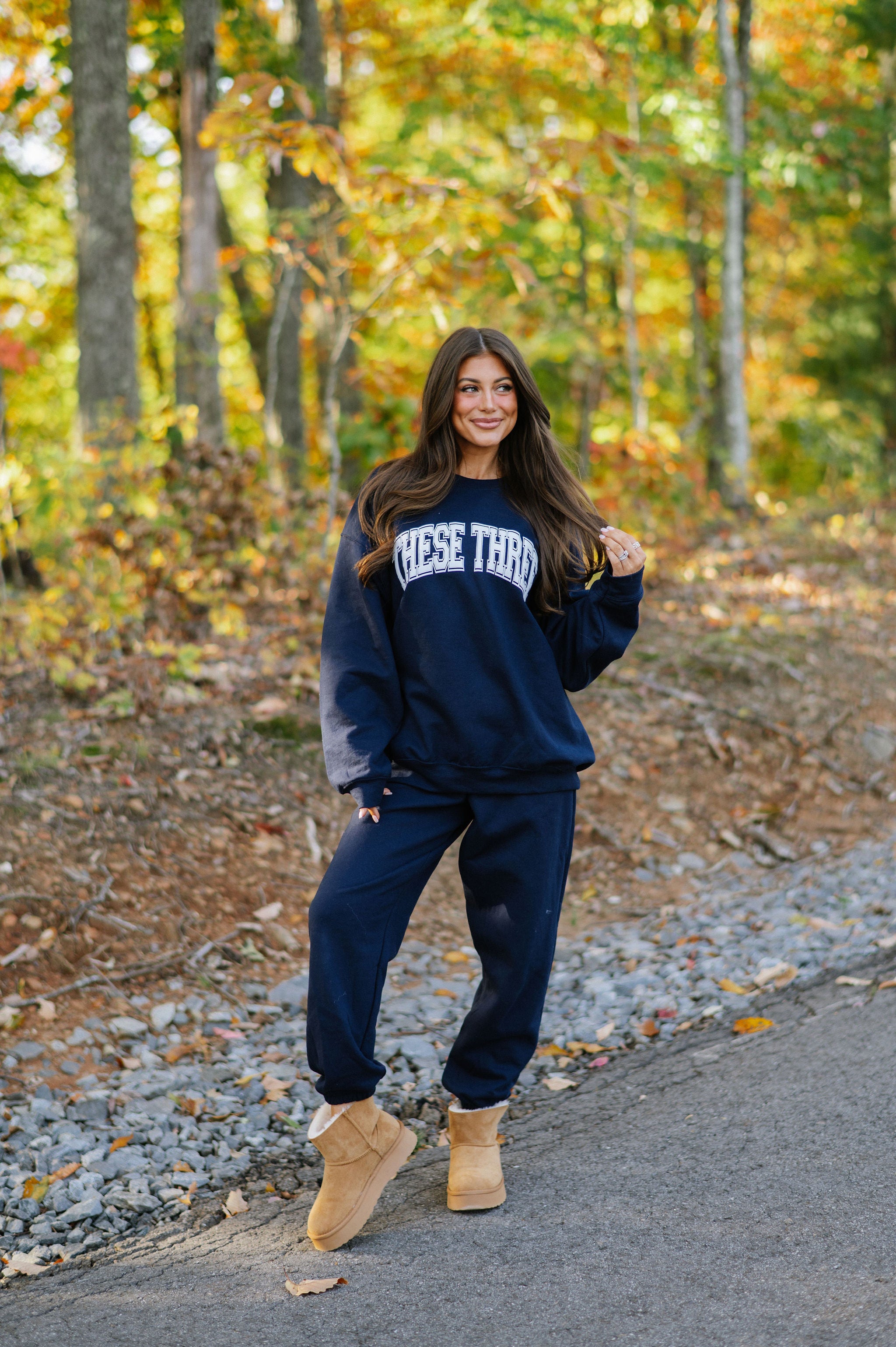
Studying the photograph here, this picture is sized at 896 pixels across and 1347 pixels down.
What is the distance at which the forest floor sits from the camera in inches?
172

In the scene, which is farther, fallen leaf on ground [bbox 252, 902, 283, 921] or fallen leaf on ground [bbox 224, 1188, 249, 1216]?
fallen leaf on ground [bbox 252, 902, 283, 921]

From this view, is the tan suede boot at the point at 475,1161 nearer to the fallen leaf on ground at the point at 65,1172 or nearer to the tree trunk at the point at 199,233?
the fallen leaf on ground at the point at 65,1172

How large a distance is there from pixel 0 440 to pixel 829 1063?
561 cm

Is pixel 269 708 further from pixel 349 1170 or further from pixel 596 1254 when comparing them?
pixel 596 1254

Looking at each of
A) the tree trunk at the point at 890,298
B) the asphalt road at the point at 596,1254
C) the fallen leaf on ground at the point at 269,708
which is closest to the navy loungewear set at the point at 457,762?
the asphalt road at the point at 596,1254

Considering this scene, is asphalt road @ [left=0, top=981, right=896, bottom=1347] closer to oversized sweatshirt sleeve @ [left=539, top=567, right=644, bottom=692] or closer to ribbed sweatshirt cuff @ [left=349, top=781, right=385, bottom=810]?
ribbed sweatshirt cuff @ [left=349, top=781, right=385, bottom=810]

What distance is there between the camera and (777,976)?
439cm

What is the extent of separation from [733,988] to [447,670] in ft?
7.14

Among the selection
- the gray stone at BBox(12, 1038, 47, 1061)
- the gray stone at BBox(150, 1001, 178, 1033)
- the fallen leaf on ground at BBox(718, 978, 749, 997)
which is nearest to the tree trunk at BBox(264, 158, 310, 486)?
the gray stone at BBox(150, 1001, 178, 1033)

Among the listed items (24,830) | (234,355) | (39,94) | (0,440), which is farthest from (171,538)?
(234,355)

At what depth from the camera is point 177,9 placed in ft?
42.5

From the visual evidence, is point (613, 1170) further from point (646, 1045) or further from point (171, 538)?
point (171, 538)

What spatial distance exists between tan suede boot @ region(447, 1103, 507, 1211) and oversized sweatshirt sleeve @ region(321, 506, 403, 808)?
927 millimetres

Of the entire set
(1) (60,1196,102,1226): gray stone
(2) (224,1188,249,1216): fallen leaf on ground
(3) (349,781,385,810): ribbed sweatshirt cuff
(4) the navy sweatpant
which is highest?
(3) (349,781,385,810): ribbed sweatshirt cuff
